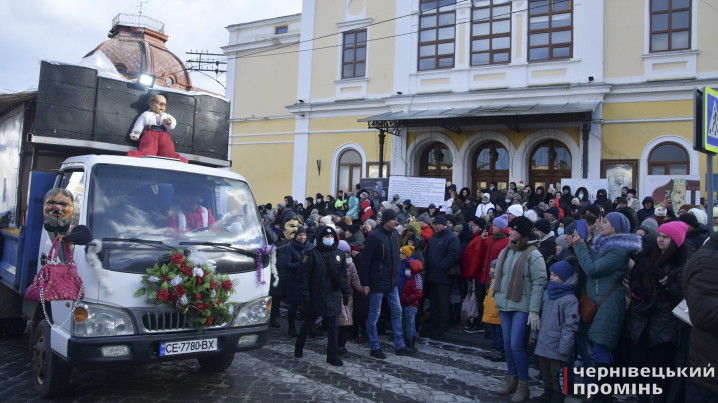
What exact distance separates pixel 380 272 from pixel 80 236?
3.95m

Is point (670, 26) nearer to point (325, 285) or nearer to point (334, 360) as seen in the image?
point (325, 285)

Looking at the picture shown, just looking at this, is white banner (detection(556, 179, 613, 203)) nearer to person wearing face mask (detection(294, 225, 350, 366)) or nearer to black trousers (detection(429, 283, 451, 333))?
black trousers (detection(429, 283, 451, 333))

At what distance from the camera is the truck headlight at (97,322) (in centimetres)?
470

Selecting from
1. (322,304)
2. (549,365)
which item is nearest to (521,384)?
(549,365)

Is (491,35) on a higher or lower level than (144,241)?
higher

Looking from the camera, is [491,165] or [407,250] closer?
[407,250]

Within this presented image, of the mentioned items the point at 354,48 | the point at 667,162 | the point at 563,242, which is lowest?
the point at 563,242

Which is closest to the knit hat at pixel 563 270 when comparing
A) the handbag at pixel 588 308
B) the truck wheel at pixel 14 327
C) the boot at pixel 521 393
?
the handbag at pixel 588 308

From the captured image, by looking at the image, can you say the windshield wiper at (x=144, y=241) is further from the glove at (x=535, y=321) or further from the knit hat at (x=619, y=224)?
the knit hat at (x=619, y=224)

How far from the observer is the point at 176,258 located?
500 cm

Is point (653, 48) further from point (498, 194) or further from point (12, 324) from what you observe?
point (12, 324)

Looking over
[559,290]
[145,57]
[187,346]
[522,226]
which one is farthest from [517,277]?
[145,57]

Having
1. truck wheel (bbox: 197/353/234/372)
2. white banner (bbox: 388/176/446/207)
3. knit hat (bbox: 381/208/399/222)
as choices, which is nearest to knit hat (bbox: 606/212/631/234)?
knit hat (bbox: 381/208/399/222)

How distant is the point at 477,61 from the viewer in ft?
60.7
